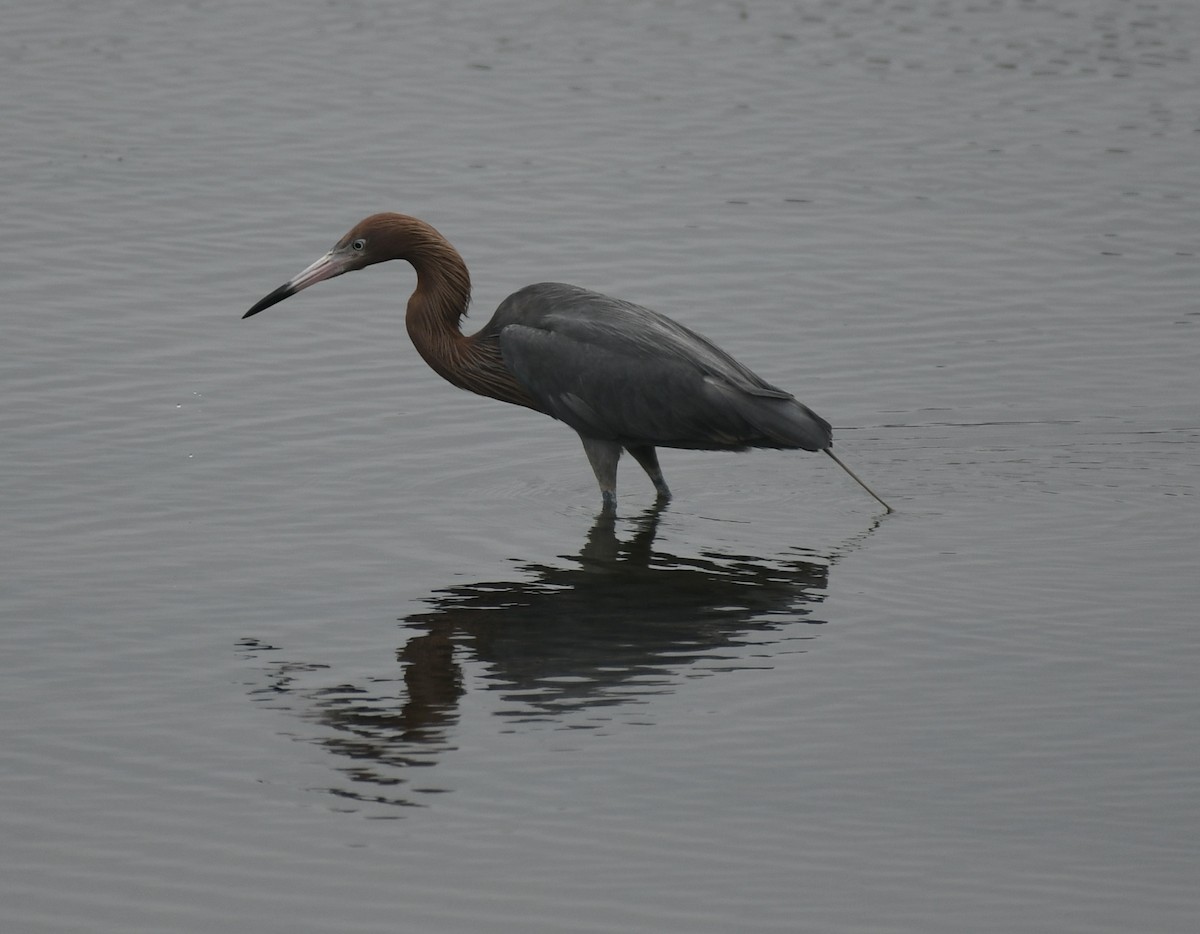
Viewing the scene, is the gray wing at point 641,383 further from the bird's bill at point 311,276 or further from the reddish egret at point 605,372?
the bird's bill at point 311,276

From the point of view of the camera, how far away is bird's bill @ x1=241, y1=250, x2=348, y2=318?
980 centimetres

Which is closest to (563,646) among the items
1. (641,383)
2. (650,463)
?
(641,383)

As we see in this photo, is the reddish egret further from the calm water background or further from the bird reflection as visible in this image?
the bird reflection

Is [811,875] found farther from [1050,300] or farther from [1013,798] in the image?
[1050,300]

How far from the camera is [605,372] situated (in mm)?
9391

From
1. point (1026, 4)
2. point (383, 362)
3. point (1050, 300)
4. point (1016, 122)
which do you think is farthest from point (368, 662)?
point (1026, 4)

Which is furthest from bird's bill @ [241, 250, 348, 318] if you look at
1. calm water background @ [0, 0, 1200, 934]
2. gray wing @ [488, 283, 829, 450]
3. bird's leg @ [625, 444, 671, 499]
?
bird's leg @ [625, 444, 671, 499]

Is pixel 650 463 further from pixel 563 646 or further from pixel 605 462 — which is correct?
pixel 563 646

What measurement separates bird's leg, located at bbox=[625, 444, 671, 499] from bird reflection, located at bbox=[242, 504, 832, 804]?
0.53 meters

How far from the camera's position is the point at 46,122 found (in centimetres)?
1666

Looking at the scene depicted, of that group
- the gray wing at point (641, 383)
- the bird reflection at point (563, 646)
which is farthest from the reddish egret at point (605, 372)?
the bird reflection at point (563, 646)

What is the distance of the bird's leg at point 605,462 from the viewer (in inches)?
378

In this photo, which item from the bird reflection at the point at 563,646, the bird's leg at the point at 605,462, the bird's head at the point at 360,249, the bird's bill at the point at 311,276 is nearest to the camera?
the bird reflection at the point at 563,646

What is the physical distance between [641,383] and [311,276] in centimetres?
176
